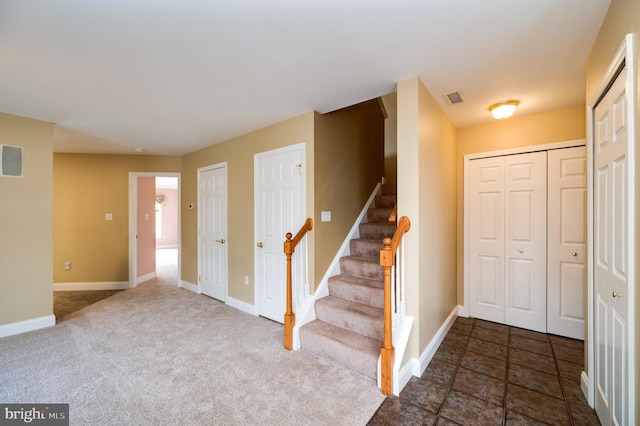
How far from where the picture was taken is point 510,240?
10.1 ft

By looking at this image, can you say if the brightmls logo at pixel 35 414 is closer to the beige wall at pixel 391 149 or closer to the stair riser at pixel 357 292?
the stair riser at pixel 357 292

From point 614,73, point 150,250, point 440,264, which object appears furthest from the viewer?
point 150,250

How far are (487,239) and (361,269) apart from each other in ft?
5.32

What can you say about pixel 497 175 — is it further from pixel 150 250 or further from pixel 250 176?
pixel 150 250

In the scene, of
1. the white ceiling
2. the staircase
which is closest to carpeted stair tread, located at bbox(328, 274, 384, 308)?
the staircase

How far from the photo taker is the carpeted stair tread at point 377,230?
3254mm

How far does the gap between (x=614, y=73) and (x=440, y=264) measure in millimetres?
1817

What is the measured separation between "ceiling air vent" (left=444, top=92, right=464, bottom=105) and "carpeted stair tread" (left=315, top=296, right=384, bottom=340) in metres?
2.07

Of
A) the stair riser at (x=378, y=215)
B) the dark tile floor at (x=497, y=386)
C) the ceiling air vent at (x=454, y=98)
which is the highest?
the ceiling air vent at (x=454, y=98)

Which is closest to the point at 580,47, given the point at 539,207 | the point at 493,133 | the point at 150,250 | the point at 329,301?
the point at 493,133

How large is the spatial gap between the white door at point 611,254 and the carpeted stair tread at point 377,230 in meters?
1.79

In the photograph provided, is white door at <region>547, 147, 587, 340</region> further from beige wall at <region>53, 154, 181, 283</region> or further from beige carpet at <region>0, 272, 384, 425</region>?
beige wall at <region>53, 154, 181, 283</region>

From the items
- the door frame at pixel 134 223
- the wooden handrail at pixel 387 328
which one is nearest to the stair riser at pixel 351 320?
the wooden handrail at pixel 387 328

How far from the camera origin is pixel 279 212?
3160 mm
